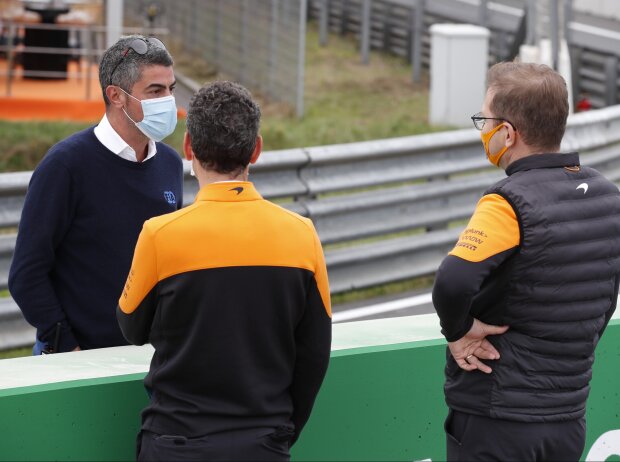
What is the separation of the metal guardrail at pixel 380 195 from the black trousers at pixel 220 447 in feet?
14.1

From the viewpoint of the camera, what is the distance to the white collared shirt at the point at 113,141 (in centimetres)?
418

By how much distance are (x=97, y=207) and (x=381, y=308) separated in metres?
4.71

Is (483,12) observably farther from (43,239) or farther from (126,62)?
(43,239)

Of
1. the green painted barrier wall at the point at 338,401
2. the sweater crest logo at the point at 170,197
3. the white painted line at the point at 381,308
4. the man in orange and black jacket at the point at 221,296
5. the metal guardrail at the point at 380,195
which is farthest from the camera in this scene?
the metal guardrail at the point at 380,195

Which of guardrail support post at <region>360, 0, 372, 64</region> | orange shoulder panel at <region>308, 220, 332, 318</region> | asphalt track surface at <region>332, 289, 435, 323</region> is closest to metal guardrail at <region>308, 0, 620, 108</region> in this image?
guardrail support post at <region>360, 0, 372, 64</region>

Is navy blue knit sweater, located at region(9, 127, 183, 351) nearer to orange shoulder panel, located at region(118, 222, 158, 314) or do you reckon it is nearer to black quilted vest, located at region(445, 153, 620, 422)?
orange shoulder panel, located at region(118, 222, 158, 314)

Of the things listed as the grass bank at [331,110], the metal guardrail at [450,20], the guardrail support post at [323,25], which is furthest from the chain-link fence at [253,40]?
the guardrail support post at [323,25]

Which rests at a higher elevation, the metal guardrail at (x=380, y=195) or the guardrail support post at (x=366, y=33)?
the metal guardrail at (x=380, y=195)

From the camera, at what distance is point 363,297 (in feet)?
29.4

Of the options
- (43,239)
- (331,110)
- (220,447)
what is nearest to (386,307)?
(43,239)

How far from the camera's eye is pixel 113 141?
418 cm

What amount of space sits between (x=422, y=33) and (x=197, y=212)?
2220 centimetres

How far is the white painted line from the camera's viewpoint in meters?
8.33

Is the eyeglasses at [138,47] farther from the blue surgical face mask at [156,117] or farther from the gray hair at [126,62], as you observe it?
the blue surgical face mask at [156,117]
